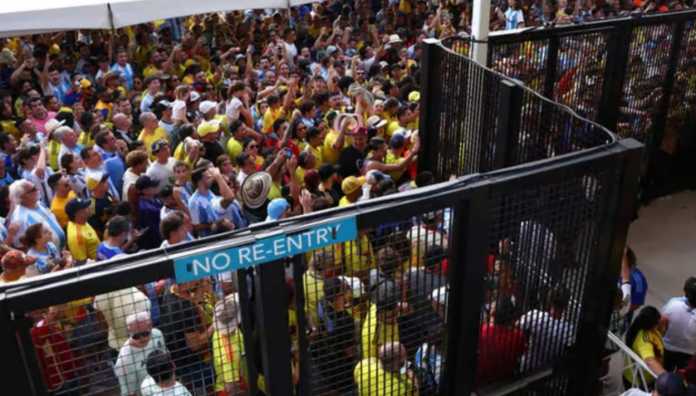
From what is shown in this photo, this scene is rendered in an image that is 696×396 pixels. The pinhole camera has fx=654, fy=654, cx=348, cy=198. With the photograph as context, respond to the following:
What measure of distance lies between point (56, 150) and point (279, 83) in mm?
3382

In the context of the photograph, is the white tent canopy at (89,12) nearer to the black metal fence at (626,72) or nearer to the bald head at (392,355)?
the black metal fence at (626,72)

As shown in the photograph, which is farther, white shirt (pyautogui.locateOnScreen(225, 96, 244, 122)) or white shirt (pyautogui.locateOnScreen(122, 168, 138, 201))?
white shirt (pyautogui.locateOnScreen(225, 96, 244, 122))

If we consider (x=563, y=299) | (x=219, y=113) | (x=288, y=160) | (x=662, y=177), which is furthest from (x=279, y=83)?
(x=563, y=299)

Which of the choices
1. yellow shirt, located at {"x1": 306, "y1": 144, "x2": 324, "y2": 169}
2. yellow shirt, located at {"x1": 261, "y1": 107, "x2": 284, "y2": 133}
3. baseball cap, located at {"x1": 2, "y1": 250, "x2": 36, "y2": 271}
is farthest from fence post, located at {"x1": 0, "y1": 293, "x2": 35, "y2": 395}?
yellow shirt, located at {"x1": 261, "y1": 107, "x2": 284, "y2": 133}

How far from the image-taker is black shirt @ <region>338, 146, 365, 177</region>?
24.0ft

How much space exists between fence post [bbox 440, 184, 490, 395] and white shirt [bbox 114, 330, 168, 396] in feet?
5.08

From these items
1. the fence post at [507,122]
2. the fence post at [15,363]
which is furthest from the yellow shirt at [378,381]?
the fence post at [507,122]

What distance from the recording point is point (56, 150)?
7.37m

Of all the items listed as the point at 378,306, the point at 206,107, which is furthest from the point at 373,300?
the point at 206,107

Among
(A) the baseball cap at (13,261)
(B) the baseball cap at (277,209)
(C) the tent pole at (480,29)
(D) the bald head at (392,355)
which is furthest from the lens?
(C) the tent pole at (480,29)

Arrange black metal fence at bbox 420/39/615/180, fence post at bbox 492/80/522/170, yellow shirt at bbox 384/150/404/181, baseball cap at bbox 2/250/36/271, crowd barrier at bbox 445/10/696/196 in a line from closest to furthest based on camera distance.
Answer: baseball cap at bbox 2/250/36/271, black metal fence at bbox 420/39/615/180, fence post at bbox 492/80/522/170, crowd barrier at bbox 445/10/696/196, yellow shirt at bbox 384/150/404/181

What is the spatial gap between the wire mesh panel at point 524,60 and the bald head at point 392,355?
404 centimetres

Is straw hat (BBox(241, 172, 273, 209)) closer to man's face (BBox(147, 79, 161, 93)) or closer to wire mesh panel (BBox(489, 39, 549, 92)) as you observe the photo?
wire mesh panel (BBox(489, 39, 549, 92))

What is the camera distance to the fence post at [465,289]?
3.41 meters
